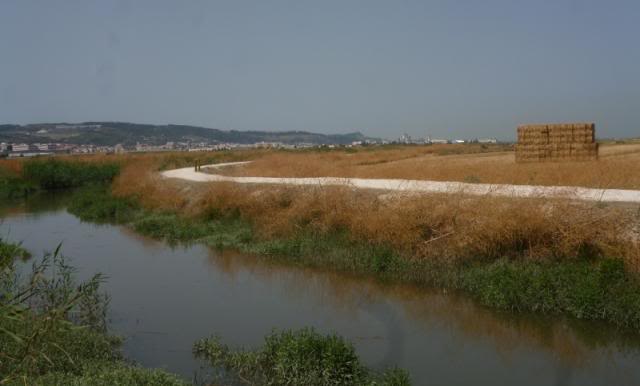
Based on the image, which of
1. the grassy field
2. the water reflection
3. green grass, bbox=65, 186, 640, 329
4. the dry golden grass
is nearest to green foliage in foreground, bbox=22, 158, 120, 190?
the grassy field

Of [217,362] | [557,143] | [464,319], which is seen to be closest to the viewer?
[217,362]

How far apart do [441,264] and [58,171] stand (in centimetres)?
3456

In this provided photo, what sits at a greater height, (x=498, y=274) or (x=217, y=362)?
(x=498, y=274)

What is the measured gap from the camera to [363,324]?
9.62m

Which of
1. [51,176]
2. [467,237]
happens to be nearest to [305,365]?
[467,237]

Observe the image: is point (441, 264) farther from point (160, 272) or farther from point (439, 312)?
point (160, 272)

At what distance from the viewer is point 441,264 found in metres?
11.8

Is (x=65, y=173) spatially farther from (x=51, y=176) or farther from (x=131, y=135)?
(x=131, y=135)

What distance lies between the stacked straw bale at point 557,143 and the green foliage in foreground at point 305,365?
1739cm

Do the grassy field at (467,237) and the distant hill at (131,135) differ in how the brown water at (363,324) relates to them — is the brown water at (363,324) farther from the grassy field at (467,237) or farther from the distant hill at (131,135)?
the distant hill at (131,135)

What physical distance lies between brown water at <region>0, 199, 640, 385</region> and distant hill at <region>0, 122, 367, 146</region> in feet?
328

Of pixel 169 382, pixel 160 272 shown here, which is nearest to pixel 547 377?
pixel 169 382

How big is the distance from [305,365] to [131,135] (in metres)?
125

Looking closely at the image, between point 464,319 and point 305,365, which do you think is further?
point 464,319
